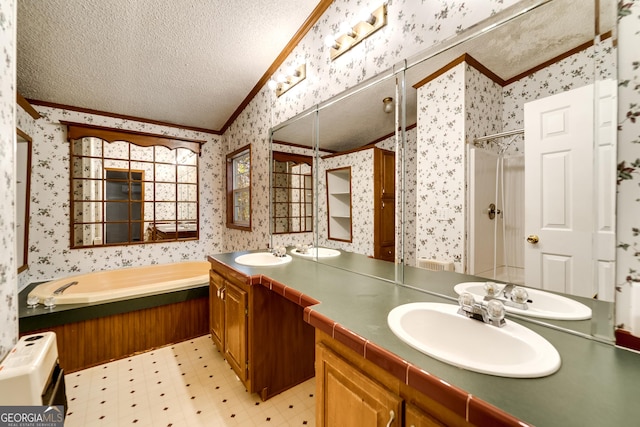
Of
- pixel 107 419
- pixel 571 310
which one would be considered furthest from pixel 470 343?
pixel 107 419

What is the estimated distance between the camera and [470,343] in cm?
88

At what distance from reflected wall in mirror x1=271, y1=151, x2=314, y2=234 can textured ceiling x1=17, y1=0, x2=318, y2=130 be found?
989 millimetres

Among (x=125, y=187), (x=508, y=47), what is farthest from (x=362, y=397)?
(x=125, y=187)

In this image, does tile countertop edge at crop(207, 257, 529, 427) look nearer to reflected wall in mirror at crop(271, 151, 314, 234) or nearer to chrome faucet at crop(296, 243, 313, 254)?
chrome faucet at crop(296, 243, 313, 254)

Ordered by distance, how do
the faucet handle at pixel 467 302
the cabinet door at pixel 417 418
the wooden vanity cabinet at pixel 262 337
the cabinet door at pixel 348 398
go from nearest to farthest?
the cabinet door at pixel 417 418 → the cabinet door at pixel 348 398 → the faucet handle at pixel 467 302 → the wooden vanity cabinet at pixel 262 337

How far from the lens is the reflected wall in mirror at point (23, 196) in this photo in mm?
2438

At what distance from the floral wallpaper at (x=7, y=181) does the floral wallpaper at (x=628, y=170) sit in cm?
177

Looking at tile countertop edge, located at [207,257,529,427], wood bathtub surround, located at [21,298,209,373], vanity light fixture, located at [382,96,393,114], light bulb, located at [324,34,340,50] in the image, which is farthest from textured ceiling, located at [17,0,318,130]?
tile countertop edge, located at [207,257,529,427]

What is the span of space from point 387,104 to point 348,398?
143 cm

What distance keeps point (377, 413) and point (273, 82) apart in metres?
2.77

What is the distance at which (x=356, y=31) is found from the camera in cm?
165

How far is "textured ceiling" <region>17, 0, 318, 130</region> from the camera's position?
1776mm

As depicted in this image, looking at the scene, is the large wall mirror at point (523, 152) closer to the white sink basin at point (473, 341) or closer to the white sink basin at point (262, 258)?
the white sink basin at point (473, 341)

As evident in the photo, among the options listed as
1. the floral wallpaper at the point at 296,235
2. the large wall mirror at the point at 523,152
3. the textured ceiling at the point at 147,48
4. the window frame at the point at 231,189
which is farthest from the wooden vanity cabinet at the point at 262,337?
the textured ceiling at the point at 147,48
